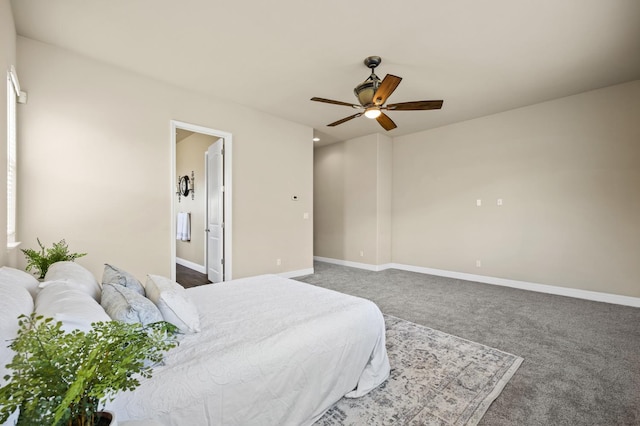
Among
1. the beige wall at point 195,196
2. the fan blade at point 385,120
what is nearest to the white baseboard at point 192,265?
the beige wall at point 195,196

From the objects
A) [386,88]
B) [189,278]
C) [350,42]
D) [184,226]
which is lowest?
[189,278]

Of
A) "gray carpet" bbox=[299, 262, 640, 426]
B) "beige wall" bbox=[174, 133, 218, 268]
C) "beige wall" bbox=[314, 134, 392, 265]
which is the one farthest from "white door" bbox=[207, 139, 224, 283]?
"beige wall" bbox=[314, 134, 392, 265]

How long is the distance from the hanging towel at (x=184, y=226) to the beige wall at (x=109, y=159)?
100 inches

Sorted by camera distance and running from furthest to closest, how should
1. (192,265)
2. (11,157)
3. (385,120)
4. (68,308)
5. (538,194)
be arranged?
(192,265), (538,194), (385,120), (11,157), (68,308)

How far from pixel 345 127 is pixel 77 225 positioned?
4510 millimetres

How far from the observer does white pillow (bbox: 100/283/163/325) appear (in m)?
1.37

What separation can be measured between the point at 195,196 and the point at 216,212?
6.24ft

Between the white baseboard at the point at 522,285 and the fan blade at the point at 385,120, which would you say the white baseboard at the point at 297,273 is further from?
the fan blade at the point at 385,120

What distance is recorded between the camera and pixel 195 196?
638cm

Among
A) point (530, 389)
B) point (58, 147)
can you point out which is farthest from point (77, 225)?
point (530, 389)

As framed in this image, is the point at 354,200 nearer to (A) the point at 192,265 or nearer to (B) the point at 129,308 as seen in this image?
(A) the point at 192,265

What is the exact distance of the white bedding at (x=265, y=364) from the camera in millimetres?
1172

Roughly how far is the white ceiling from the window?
0.63 metres

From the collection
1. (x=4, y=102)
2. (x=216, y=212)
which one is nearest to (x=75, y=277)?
(x=4, y=102)
